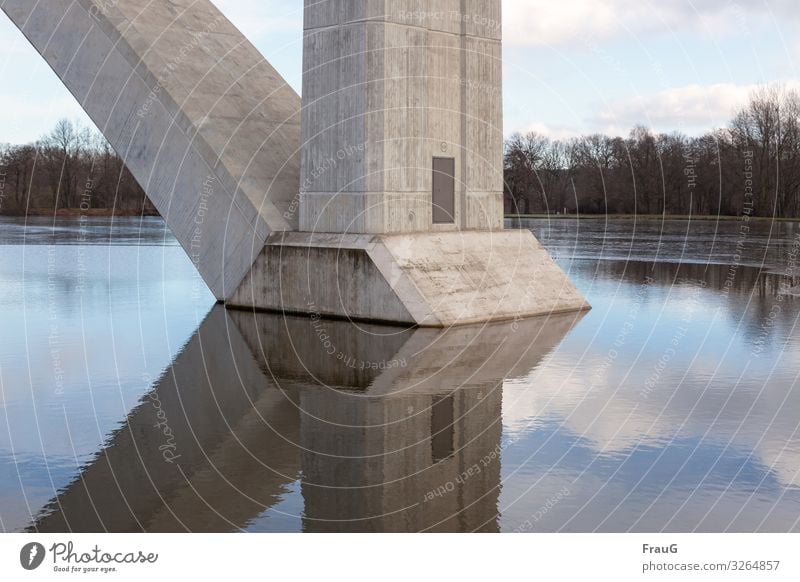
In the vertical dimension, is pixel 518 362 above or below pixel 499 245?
below

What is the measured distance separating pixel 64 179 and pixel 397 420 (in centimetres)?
6549

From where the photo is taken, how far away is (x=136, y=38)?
71.1 feet

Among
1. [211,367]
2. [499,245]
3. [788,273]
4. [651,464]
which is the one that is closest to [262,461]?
[651,464]

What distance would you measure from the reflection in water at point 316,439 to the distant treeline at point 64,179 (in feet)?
188

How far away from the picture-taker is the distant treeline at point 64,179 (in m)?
70.5

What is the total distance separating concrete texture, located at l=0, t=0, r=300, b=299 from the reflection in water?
4.87 meters

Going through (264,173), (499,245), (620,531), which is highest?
(264,173)

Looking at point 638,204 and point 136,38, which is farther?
point 638,204

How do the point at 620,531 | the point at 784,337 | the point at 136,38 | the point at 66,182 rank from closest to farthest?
the point at 620,531
the point at 784,337
the point at 136,38
the point at 66,182

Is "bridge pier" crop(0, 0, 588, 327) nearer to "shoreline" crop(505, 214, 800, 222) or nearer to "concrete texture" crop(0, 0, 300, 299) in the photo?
"concrete texture" crop(0, 0, 300, 299)

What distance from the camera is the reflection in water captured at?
7.65 meters

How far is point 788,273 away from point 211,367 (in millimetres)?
18227

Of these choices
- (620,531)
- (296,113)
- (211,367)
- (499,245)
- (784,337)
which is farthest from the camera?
(296,113)

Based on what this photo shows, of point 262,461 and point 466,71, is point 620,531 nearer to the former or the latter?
point 262,461
